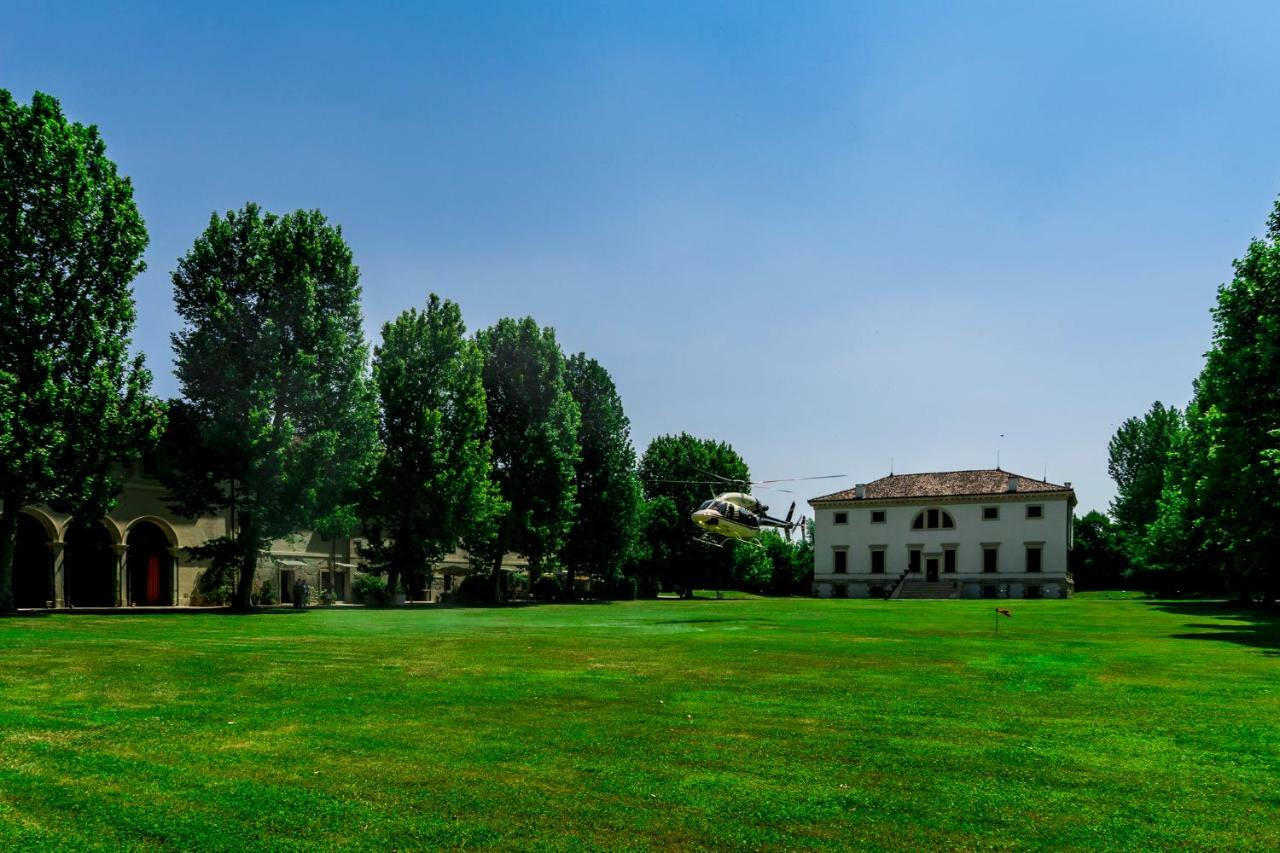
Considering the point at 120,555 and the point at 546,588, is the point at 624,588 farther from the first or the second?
the point at 120,555

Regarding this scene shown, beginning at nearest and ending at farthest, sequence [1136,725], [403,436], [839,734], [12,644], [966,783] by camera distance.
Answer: [966,783], [839,734], [1136,725], [12,644], [403,436]

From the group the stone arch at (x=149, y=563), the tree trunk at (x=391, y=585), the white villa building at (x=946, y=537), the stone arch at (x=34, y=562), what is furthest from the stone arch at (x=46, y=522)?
the white villa building at (x=946, y=537)

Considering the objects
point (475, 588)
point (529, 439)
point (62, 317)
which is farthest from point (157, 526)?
point (475, 588)

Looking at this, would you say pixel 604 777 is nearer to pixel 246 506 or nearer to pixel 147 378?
pixel 147 378

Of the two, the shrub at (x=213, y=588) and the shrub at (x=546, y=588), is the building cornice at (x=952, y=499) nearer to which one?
the shrub at (x=546, y=588)

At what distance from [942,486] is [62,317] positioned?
246 feet

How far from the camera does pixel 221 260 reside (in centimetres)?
4041

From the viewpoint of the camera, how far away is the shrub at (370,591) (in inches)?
2011

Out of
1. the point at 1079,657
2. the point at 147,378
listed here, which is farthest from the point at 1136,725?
the point at 147,378

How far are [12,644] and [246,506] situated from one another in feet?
74.2

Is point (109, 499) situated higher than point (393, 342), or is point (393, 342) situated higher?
point (393, 342)

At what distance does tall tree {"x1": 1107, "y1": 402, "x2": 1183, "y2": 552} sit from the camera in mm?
87812

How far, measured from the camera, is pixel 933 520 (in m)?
87.0

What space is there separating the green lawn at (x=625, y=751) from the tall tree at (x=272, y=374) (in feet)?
74.0
